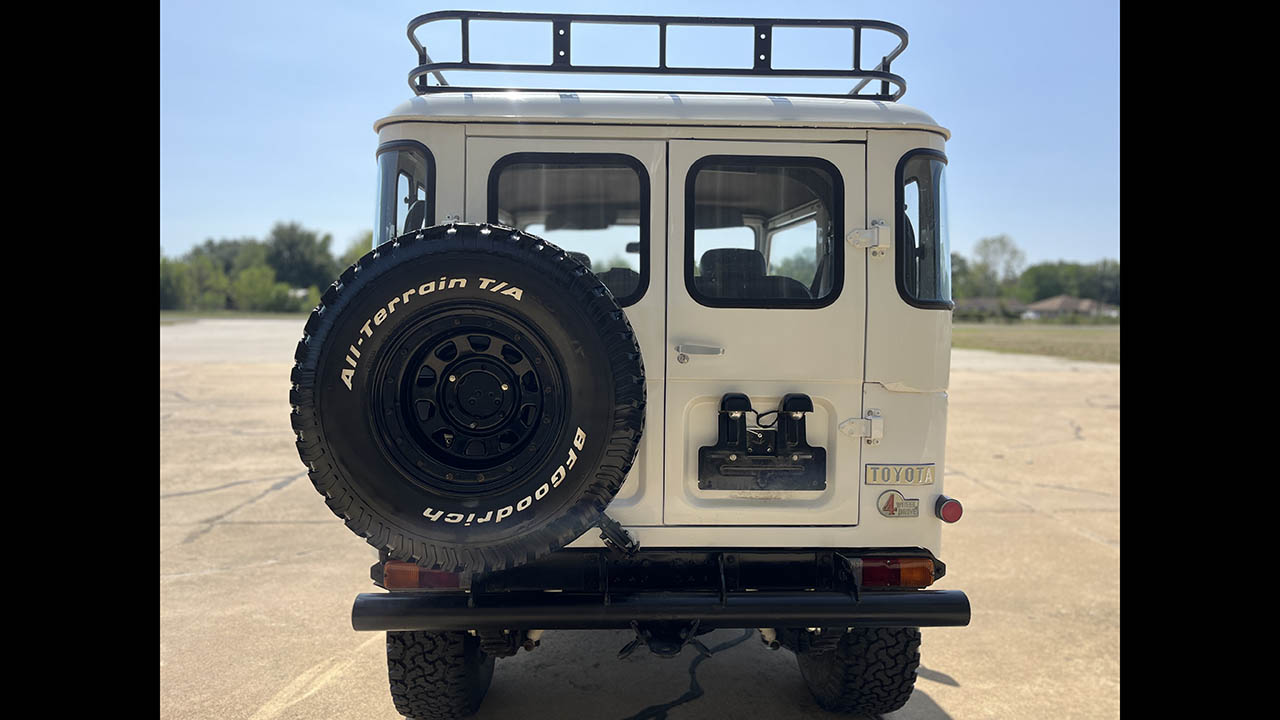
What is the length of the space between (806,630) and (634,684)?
1.14m

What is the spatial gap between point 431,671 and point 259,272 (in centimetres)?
8211

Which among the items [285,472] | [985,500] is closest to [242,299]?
[285,472]

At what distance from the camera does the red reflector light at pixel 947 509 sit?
303 centimetres

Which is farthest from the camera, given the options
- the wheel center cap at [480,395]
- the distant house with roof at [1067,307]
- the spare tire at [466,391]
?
the distant house with roof at [1067,307]

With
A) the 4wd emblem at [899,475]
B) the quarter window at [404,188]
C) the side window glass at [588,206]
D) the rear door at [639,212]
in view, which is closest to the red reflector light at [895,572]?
the 4wd emblem at [899,475]

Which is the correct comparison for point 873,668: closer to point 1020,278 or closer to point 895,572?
point 895,572

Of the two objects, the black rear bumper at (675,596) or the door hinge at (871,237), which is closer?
the black rear bumper at (675,596)

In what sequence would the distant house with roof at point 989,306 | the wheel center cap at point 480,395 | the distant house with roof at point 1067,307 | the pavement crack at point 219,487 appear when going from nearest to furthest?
the wheel center cap at point 480,395, the pavement crack at point 219,487, the distant house with roof at point 989,306, the distant house with roof at point 1067,307

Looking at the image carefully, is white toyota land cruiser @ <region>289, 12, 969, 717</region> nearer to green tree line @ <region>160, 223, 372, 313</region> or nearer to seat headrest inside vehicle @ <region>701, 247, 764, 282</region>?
seat headrest inside vehicle @ <region>701, 247, 764, 282</region>

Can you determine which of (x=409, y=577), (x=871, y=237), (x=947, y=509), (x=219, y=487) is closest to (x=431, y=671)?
(x=409, y=577)

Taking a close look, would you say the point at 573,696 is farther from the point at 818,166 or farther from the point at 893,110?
the point at 893,110

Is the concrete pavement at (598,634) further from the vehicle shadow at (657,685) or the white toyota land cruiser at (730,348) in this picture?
the white toyota land cruiser at (730,348)

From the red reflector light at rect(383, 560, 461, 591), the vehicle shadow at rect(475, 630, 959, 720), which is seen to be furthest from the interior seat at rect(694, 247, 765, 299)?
the vehicle shadow at rect(475, 630, 959, 720)

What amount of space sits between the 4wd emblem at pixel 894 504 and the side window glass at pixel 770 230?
A: 2.68 ft
